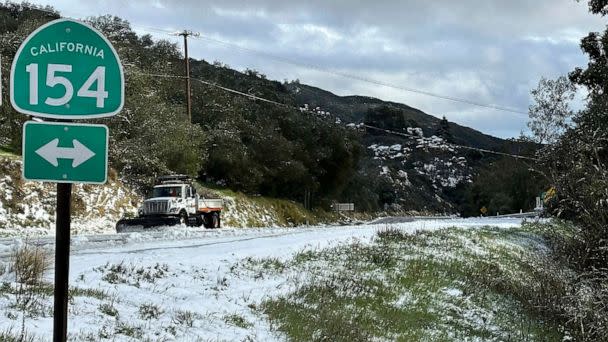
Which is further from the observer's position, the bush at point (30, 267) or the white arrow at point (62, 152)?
the bush at point (30, 267)

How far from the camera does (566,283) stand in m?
14.3

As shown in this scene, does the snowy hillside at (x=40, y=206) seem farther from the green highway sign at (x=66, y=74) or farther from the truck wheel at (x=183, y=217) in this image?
the green highway sign at (x=66, y=74)

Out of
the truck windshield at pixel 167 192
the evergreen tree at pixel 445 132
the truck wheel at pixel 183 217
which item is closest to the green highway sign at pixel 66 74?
the truck wheel at pixel 183 217

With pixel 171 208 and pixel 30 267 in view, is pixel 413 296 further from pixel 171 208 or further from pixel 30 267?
pixel 171 208

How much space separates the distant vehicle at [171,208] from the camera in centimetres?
2509

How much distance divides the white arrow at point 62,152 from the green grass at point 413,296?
5.32 m

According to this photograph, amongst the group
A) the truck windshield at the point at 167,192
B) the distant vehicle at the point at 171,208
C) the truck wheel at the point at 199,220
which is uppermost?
the truck windshield at the point at 167,192

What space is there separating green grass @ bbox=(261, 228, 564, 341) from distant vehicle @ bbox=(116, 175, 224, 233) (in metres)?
9.56

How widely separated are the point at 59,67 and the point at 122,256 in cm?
941

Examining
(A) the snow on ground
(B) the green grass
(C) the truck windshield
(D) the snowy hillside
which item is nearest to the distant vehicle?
(C) the truck windshield

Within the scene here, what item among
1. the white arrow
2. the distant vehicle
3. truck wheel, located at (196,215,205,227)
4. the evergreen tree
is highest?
the evergreen tree

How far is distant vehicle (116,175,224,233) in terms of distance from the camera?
25094 mm

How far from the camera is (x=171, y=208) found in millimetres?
26531

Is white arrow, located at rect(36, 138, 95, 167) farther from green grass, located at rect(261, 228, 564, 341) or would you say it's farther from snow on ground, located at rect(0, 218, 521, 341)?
green grass, located at rect(261, 228, 564, 341)
